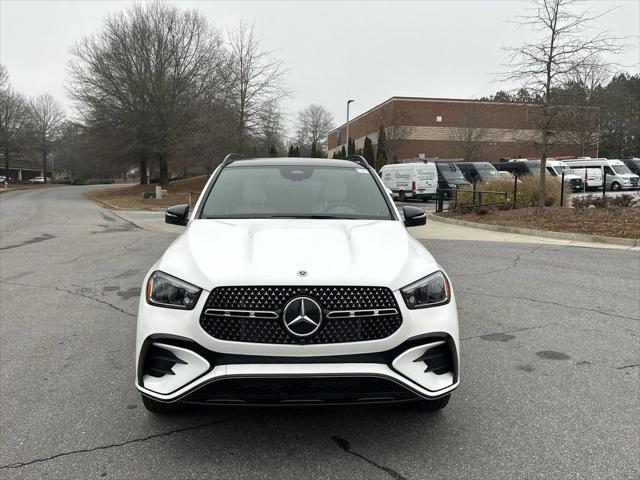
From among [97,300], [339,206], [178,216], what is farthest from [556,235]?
[178,216]

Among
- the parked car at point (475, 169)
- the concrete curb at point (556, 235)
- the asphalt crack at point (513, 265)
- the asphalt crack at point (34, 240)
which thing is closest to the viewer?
the asphalt crack at point (513, 265)

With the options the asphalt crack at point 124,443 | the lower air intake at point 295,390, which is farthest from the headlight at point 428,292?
the asphalt crack at point 124,443

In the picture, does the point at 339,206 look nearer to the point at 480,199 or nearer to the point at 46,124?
the point at 480,199

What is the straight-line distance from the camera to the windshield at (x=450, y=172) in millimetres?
27906

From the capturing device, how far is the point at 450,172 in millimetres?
28359

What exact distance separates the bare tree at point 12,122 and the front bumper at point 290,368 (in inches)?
2810

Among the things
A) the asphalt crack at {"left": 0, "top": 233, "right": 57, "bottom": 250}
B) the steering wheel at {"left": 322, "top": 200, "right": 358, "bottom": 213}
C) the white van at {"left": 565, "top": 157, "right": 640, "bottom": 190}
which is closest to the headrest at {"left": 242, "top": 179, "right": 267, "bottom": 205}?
the steering wheel at {"left": 322, "top": 200, "right": 358, "bottom": 213}

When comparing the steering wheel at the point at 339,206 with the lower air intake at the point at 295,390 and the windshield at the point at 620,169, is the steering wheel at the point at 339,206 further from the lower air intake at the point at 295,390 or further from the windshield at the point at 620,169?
the windshield at the point at 620,169

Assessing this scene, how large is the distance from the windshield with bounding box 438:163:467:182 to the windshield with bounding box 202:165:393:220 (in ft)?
79.3

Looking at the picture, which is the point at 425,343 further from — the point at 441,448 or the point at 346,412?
the point at 346,412

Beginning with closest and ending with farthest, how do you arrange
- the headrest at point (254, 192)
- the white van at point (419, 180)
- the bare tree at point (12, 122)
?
the headrest at point (254, 192), the white van at point (419, 180), the bare tree at point (12, 122)

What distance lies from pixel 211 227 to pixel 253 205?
632 millimetres

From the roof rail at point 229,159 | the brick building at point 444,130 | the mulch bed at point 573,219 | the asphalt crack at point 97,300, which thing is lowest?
the asphalt crack at point 97,300

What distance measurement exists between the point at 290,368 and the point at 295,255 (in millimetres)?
647
